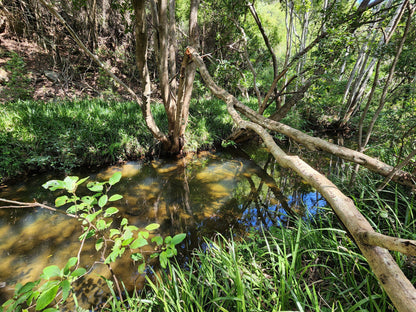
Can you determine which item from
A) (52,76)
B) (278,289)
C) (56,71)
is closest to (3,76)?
(52,76)

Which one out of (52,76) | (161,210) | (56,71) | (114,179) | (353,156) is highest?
(56,71)

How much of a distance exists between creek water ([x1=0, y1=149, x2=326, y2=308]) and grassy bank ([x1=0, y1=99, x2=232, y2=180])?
1.03ft

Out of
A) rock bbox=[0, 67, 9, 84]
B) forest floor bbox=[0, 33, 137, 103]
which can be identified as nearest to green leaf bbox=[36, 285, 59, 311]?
forest floor bbox=[0, 33, 137, 103]

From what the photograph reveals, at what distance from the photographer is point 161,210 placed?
3.04 meters

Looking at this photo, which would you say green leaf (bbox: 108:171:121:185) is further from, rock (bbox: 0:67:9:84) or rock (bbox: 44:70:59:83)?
rock (bbox: 44:70:59:83)

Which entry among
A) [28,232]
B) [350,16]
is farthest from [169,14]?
[28,232]

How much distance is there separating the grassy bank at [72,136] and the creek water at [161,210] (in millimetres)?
313

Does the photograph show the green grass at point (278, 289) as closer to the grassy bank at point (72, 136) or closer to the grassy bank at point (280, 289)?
the grassy bank at point (280, 289)

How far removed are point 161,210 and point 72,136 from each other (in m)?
→ 2.63

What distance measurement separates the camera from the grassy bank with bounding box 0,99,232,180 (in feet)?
11.1

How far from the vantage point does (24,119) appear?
3.72 m

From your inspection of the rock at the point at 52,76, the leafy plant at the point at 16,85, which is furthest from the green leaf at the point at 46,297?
the rock at the point at 52,76

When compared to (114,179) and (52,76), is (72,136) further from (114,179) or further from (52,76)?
(52,76)

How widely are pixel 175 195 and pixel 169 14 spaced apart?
356 cm
